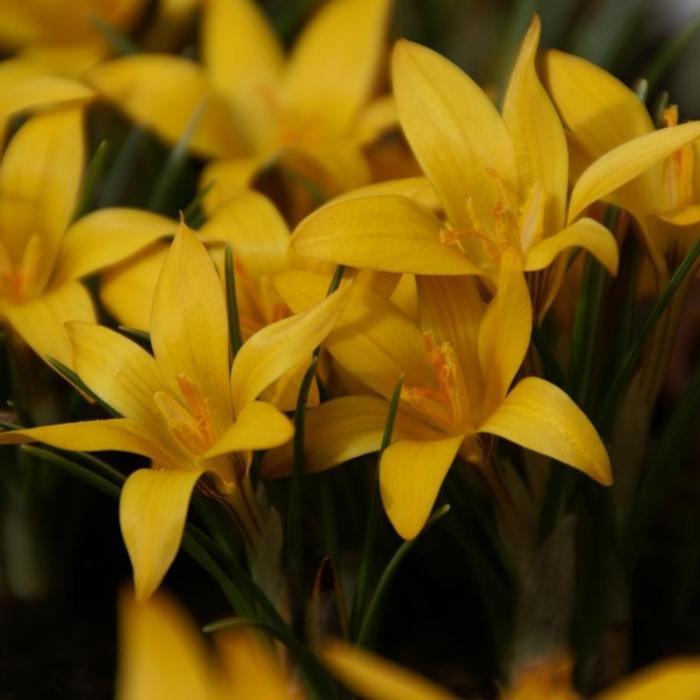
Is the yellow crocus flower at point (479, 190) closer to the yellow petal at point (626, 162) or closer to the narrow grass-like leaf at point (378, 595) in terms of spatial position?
the yellow petal at point (626, 162)

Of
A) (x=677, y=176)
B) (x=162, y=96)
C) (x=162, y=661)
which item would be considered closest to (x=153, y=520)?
(x=162, y=661)

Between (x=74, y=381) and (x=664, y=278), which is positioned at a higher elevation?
(x=664, y=278)

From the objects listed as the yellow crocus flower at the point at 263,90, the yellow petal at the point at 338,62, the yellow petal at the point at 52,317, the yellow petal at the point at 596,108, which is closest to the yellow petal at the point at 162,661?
the yellow petal at the point at 52,317

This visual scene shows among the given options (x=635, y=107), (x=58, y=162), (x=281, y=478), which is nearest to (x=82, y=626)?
(x=281, y=478)

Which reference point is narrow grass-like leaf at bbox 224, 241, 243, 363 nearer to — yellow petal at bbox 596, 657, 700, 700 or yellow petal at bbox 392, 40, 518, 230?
yellow petal at bbox 392, 40, 518, 230

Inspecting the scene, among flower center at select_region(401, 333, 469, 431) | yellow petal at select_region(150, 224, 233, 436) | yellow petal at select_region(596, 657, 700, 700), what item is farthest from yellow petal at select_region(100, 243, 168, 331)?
yellow petal at select_region(596, 657, 700, 700)

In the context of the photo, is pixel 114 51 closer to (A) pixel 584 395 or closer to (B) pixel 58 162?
(B) pixel 58 162

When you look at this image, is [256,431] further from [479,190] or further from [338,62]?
[338,62]
